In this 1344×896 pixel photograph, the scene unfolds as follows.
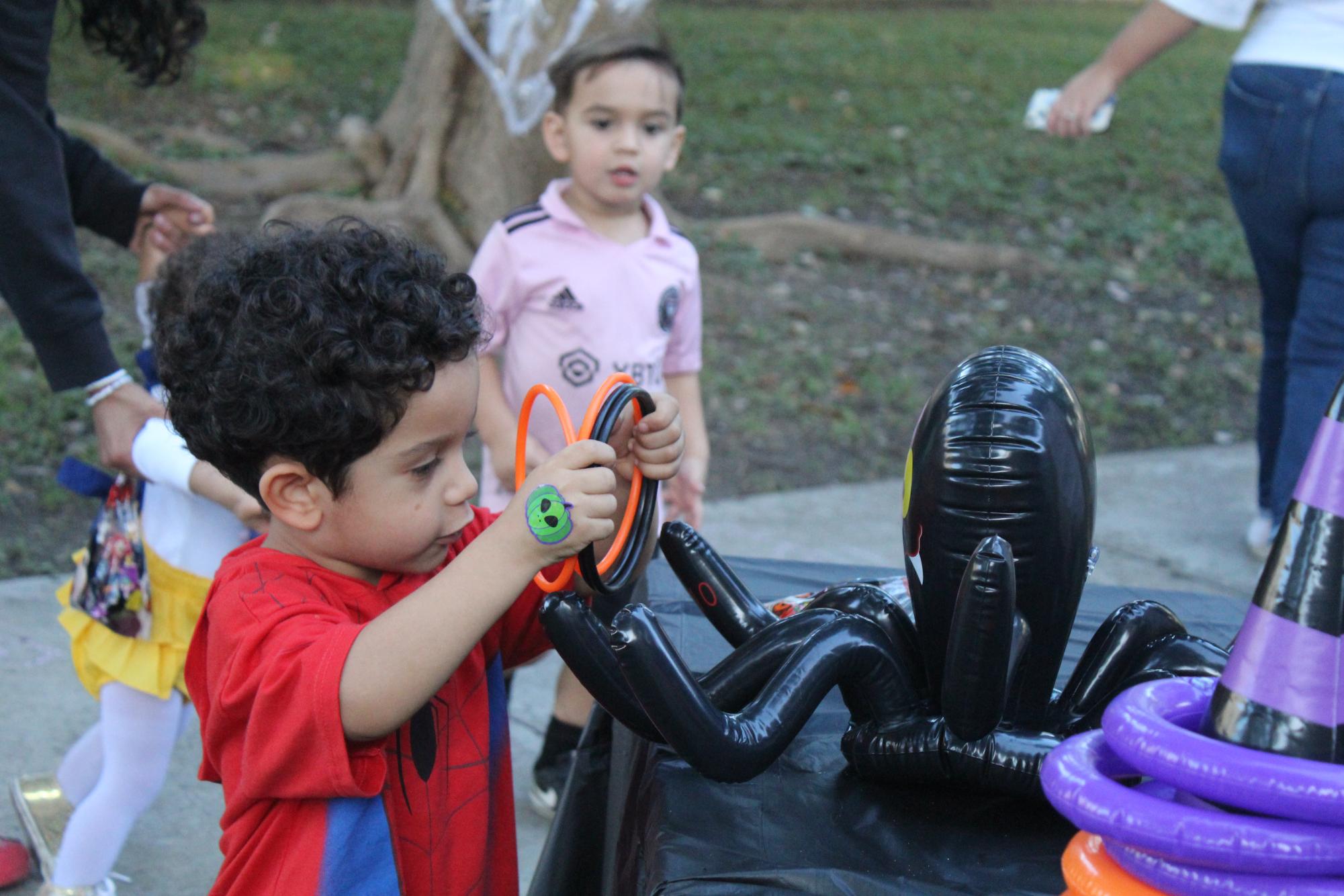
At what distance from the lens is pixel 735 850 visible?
140 cm

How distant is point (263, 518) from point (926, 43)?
41.4ft

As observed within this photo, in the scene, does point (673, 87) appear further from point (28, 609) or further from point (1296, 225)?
point (28, 609)

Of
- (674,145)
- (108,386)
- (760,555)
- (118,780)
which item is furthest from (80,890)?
(760,555)

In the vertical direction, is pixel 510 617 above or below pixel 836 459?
above

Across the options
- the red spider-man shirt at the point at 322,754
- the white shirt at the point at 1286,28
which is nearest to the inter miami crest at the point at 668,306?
the red spider-man shirt at the point at 322,754

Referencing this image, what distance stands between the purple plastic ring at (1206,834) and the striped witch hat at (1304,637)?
0.07m

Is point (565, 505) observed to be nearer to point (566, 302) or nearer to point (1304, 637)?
point (1304, 637)

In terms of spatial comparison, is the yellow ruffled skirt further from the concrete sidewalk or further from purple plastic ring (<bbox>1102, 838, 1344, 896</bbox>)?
purple plastic ring (<bbox>1102, 838, 1344, 896</bbox>)

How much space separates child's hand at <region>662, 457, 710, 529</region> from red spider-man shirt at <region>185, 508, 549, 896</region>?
3.56 ft

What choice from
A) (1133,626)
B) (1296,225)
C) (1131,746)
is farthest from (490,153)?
(1131,746)

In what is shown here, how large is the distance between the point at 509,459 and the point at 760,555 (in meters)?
1.54

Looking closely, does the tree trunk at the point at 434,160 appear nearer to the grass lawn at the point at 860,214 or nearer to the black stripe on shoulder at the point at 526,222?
the grass lawn at the point at 860,214

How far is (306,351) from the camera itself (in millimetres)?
1377

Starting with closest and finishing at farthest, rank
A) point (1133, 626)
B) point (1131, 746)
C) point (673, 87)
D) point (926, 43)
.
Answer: point (1131, 746) < point (1133, 626) < point (673, 87) < point (926, 43)
